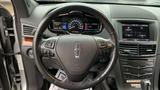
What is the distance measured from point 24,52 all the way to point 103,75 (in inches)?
27.3

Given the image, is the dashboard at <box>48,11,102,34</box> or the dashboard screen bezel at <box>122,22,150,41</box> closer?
the dashboard at <box>48,11,102,34</box>

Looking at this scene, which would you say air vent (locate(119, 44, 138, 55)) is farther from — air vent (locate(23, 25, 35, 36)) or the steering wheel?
air vent (locate(23, 25, 35, 36))

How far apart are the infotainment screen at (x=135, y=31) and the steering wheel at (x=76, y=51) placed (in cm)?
47

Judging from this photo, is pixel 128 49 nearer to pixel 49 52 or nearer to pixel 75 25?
pixel 75 25

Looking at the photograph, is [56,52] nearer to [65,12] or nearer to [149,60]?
[65,12]

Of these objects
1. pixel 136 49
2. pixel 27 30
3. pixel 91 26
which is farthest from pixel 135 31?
pixel 27 30

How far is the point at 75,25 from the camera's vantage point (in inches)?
85.9

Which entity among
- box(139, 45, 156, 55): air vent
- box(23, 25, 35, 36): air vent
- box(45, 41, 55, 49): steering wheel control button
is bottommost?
box(139, 45, 156, 55): air vent

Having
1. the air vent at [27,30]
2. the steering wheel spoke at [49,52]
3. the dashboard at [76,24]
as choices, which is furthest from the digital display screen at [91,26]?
the air vent at [27,30]

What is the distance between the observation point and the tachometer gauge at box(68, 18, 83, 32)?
85.4 inches

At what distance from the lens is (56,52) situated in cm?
200

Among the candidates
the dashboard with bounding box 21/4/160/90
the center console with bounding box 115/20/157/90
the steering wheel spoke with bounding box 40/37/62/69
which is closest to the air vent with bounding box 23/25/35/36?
the dashboard with bounding box 21/4/160/90

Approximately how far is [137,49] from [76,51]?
0.65 metres

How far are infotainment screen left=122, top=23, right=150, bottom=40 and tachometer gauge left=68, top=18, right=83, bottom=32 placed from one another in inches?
16.7
